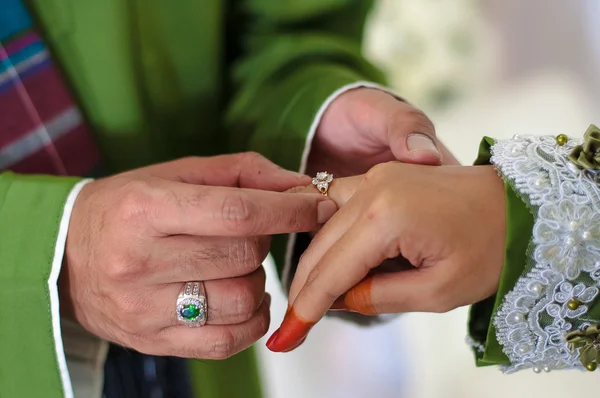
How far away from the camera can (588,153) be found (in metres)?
0.47

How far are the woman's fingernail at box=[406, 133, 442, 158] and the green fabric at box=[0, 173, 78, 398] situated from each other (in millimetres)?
320

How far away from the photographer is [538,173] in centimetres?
47

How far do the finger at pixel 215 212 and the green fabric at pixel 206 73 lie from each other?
136 millimetres

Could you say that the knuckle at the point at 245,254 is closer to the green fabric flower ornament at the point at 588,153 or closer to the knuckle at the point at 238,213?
the knuckle at the point at 238,213

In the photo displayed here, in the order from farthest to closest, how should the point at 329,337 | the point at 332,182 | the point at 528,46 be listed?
1. the point at 528,46
2. the point at 329,337
3. the point at 332,182

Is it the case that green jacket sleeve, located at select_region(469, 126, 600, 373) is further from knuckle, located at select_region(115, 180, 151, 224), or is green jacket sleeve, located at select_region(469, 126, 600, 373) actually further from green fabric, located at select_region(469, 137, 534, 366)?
knuckle, located at select_region(115, 180, 151, 224)

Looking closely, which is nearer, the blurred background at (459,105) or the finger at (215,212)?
the finger at (215,212)

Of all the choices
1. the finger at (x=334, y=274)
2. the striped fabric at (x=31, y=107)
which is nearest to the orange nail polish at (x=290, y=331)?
the finger at (x=334, y=274)

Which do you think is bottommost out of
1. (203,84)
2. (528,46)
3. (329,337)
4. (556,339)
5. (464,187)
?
(329,337)

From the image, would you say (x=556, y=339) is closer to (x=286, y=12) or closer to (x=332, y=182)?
(x=332, y=182)

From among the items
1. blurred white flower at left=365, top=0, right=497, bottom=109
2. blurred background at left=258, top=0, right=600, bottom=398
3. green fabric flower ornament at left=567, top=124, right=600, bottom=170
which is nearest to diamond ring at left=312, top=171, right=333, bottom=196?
green fabric flower ornament at left=567, top=124, right=600, bottom=170

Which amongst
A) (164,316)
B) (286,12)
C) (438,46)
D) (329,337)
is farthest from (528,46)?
(164,316)

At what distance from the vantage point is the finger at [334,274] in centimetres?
47

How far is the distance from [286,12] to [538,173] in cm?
41
